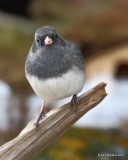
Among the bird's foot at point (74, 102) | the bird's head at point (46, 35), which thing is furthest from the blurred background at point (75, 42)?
the bird's head at point (46, 35)

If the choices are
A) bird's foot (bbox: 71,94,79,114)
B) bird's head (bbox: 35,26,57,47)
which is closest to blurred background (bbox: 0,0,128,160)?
bird's foot (bbox: 71,94,79,114)

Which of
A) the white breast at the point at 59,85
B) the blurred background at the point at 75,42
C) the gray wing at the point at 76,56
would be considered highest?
the gray wing at the point at 76,56

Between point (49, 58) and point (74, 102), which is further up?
point (49, 58)

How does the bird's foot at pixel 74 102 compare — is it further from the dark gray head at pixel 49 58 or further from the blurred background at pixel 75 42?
the blurred background at pixel 75 42

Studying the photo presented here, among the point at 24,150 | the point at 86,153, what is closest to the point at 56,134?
the point at 24,150

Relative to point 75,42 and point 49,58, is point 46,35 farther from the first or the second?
point 75,42

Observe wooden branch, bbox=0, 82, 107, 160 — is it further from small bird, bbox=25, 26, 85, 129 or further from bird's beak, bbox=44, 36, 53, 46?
bird's beak, bbox=44, 36, 53, 46

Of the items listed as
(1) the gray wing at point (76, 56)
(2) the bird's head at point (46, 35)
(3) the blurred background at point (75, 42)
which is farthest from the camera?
(3) the blurred background at point (75, 42)

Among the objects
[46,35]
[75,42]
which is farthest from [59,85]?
[75,42]
